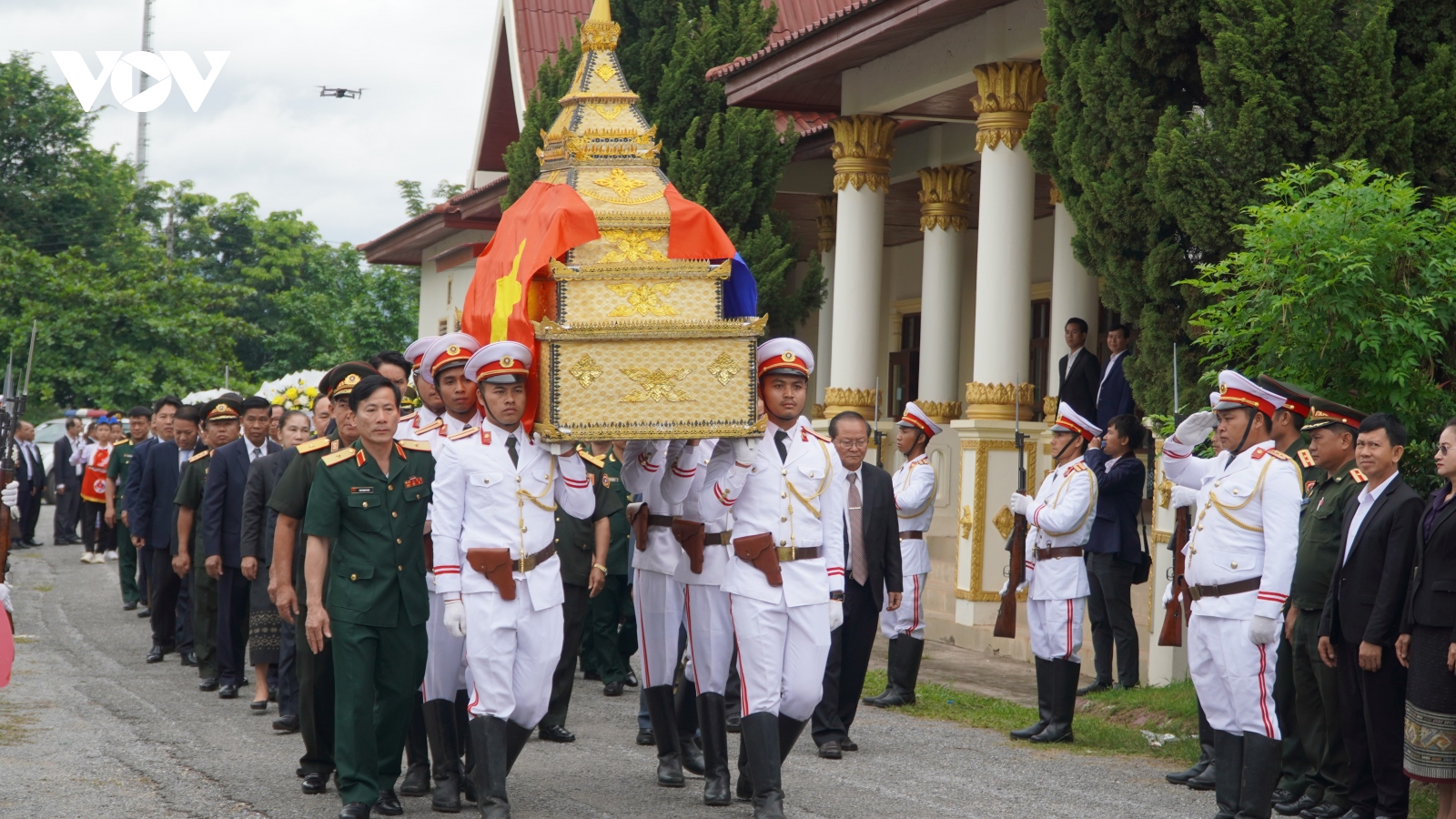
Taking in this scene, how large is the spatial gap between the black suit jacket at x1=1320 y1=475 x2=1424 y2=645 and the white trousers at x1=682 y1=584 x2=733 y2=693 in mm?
2678

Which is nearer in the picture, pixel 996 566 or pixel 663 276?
pixel 663 276

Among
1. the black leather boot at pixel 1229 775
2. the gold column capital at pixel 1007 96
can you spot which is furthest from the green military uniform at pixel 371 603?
the gold column capital at pixel 1007 96

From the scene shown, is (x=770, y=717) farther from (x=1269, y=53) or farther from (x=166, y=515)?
(x=166, y=515)

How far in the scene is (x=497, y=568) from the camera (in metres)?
6.60

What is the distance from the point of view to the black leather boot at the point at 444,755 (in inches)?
279

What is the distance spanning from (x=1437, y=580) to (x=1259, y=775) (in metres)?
1.08

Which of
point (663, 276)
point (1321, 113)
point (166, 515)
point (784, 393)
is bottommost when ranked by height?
point (166, 515)

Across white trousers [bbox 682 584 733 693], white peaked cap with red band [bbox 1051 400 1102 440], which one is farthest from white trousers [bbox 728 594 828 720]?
white peaked cap with red band [bbox 1051 400 1102 440]

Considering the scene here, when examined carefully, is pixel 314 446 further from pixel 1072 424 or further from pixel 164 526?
pixel 164 526

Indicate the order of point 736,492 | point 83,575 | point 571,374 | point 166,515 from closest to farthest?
point 571,374
point 736,492
point 166,515
point 83,575

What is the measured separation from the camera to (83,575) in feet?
64.7

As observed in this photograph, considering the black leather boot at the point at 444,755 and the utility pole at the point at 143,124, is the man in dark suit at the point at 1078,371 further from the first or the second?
the utility pole at the point at 143,124

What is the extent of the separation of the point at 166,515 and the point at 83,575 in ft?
24.9

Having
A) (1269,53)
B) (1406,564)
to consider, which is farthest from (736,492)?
(1269,53)
